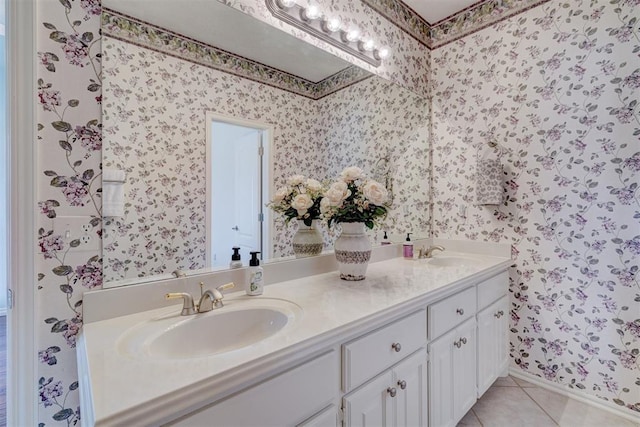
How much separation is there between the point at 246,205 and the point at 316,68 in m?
0.88

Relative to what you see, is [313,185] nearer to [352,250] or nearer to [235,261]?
[352,250]

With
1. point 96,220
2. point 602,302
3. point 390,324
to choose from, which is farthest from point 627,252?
point 96,220

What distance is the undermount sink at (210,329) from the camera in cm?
86

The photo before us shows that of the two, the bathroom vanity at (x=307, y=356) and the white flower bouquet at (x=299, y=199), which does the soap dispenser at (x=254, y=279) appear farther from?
the white flower bouquet at (x=299, y=199)

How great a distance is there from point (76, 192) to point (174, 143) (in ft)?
1.25

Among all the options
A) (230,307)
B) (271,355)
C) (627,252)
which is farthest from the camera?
(627,252)

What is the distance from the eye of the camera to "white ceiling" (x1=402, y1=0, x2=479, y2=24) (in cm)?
216

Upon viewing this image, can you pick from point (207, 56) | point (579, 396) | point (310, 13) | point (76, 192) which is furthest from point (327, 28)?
point (579, 396)

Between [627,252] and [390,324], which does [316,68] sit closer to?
[390,324]

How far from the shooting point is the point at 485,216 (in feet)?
7.19

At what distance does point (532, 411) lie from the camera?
5.69 feet

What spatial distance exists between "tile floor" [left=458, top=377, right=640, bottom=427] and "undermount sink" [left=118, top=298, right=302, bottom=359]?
1.31 m

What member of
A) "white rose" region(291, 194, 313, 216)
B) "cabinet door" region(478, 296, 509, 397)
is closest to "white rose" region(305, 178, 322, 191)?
"white rose" region(291, 194, 313, 216)

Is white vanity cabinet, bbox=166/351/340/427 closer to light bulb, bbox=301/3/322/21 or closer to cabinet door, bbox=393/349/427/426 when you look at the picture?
cabinet door, bbox=393/349/427/426
